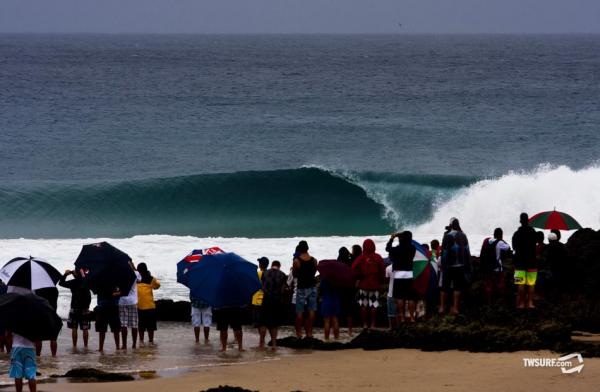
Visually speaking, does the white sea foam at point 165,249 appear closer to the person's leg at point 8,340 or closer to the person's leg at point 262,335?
the person's leg at point 262,335

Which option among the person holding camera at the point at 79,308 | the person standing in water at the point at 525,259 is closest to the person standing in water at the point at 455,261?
the person standing in water at the point at 525,259

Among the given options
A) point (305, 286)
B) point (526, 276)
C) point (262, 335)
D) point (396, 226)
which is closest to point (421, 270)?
point (526, 276)

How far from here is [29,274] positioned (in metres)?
12.4

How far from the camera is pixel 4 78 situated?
255 feet

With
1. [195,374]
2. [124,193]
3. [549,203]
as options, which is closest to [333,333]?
[195,374]

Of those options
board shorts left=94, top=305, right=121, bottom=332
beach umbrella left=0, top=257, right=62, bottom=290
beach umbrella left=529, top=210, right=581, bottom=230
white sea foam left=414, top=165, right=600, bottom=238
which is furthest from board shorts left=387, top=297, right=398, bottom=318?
white sea foam left=414, top=165, right=600, bottom=238

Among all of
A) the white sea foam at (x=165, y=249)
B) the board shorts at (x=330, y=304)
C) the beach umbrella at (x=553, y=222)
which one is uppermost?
the white sea foam at (x=165, y=249)

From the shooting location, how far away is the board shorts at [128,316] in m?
13.6

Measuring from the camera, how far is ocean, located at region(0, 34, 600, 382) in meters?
29.0

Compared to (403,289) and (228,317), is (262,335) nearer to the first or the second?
(228,317)

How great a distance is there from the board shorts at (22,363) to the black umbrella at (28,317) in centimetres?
16

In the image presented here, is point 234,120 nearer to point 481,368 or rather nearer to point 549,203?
point 549,203

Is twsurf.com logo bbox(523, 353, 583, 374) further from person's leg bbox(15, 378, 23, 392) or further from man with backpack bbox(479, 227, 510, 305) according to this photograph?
person's leg bbox(15, 378, 23, 392)

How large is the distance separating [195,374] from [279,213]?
21.6 metres
